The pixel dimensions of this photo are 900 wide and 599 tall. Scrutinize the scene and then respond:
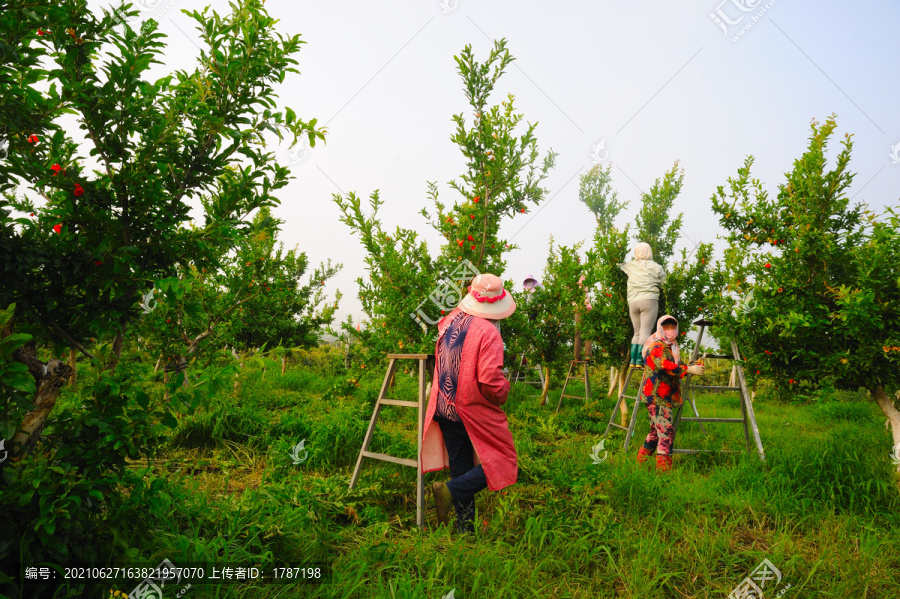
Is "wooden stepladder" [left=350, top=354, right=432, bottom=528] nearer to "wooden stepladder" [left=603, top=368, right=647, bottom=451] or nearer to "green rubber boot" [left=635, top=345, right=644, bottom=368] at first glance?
"wooden stepladder" [left=603, top=368, right=647, bottom=451]

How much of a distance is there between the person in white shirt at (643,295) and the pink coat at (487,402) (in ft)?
12.3

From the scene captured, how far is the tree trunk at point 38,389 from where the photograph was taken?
7.03ft

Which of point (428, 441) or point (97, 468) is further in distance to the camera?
point (428, 441)

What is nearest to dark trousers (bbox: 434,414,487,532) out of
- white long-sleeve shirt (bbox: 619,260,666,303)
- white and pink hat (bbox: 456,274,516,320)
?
white and pink hat (bbox: 456,274,516,320)

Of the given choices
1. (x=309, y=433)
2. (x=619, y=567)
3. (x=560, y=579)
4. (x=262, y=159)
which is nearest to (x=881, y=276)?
(x=619, y=567)

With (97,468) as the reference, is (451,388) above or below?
above

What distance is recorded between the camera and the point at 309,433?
210 inches

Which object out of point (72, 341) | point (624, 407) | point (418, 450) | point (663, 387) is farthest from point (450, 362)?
point (624, 407)

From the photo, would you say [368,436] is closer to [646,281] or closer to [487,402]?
[487,402]

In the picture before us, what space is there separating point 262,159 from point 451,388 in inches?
79.6

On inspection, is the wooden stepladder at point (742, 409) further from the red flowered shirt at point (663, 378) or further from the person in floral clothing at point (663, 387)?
the red flowered shirt at point (663, 378)

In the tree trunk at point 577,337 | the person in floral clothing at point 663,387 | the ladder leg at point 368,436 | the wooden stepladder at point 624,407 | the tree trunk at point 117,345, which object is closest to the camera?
the tree trunk at point 117,345

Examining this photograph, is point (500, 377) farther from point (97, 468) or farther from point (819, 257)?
point (819, 257)

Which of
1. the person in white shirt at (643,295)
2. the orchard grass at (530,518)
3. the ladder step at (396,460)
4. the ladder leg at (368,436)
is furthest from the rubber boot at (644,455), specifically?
the ladder leg at (368,436)
